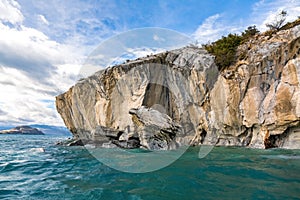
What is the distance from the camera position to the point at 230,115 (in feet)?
76.1

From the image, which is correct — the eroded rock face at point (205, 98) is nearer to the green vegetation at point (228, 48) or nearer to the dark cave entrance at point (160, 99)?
the dark cave entrance at point (160, 99)

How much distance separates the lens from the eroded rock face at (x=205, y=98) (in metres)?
19.3

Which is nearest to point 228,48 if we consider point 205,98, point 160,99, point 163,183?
point 205,98

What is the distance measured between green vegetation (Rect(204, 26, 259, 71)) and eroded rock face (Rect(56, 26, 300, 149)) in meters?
0.80

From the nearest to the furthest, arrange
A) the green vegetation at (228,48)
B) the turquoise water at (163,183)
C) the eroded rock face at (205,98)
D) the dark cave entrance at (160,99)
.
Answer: the turquoise water at (163,183) → the eroded rock face at (205,98) → the green vegetation at (228,48) → the dark cave entrance at (160,99)

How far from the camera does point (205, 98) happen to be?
25234 millimetres

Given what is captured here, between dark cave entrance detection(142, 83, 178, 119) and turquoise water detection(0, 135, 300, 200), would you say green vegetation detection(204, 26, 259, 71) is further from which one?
turquoise water detection(0, 135, 300, 200)

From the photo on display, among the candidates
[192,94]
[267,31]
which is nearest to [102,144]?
[192,94]

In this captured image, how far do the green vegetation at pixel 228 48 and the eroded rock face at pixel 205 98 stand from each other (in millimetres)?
798

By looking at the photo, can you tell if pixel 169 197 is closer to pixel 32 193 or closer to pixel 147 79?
pixel 32 193

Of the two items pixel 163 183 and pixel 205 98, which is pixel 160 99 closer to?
pixel 205 98

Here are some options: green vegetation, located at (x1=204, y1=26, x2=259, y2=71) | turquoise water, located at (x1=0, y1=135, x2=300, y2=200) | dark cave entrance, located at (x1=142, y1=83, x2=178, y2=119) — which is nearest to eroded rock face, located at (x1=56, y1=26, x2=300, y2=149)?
dark cave entrance, located at (x1=142, y1=83, x2=178, y2=119)

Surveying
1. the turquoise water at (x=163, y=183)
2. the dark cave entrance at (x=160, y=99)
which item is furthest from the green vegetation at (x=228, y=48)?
the turquoise water at (x=163, y=183)

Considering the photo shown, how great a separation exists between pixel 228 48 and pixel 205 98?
6.52 metres
